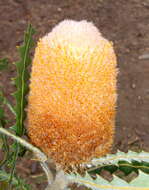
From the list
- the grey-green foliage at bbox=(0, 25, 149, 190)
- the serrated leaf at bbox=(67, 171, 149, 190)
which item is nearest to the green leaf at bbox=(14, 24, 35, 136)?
the grey-green foliage at bbox=(0, 25, 149, 190)

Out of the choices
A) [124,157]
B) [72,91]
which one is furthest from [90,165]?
[72,91]

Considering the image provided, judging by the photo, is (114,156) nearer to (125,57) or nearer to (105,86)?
(105,86)

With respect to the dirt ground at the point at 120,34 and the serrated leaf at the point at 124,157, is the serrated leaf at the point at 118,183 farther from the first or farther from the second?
the dirt ground at the point at 120,34

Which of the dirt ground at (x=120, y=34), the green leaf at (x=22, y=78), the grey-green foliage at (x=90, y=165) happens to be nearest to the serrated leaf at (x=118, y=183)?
the grey-green foliage at (x=90, y=165)

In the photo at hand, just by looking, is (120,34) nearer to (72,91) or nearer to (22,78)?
(22,78)

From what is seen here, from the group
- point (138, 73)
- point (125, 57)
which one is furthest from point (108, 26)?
point (138, 73)

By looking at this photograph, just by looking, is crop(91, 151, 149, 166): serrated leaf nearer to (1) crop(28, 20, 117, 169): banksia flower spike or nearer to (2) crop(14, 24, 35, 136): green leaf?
(1) crop(28, 20, 117, 169): banksia flower spike
